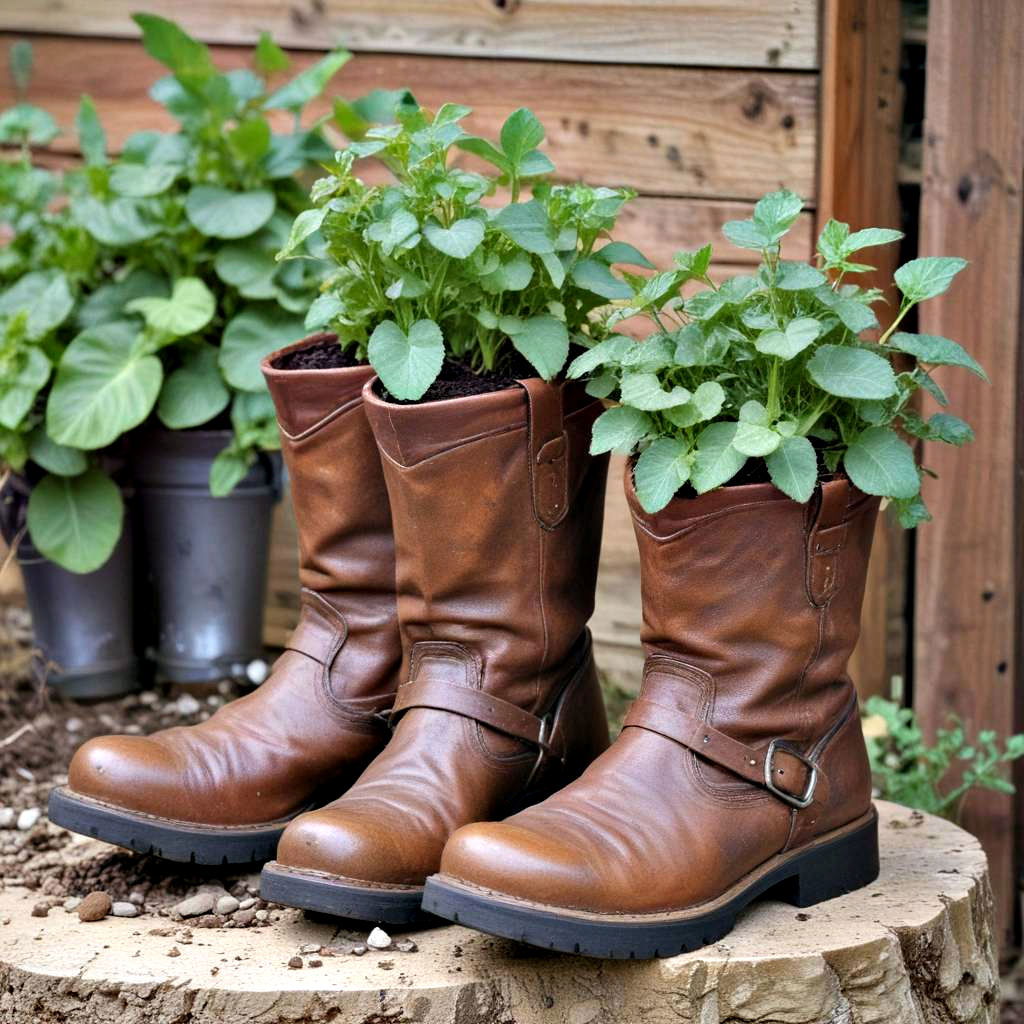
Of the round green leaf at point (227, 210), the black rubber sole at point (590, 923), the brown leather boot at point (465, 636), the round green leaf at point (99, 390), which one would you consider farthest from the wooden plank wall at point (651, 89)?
the black rubber sole at point (590, 923)

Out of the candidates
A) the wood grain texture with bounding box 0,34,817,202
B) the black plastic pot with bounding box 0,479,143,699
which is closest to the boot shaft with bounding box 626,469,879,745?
the wood grain texture with bounding box 0,34,817,202

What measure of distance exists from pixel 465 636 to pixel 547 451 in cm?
22

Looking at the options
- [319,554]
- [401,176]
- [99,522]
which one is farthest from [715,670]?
[99,522]

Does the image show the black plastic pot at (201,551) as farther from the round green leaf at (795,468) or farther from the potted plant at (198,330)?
the round green leaf at (795,468)

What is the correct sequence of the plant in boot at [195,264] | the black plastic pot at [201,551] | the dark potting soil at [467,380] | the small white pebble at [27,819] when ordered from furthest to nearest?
the black plastic pot at [201,551] → the plant in boot at [195,264] → the small white pebble at [27,819] → the dark potting soil at [467,380]

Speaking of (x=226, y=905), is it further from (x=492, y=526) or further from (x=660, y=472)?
(x=660, y=472)

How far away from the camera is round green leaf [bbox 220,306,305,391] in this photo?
8.00 ft

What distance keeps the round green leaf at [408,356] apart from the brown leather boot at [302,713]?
0.41ft

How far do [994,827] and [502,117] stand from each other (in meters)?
1.49

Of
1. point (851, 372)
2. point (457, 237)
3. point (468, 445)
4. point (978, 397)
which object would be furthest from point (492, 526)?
point (978, 397)

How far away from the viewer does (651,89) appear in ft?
8.00

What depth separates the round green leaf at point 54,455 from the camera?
2.43 meters

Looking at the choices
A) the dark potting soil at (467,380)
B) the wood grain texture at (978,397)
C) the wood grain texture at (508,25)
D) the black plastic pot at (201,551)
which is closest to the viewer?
the dark potting soil at (467,380)

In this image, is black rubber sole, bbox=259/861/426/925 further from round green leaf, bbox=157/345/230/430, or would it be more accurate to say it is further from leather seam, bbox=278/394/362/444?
round green leaf, bbox=157/345/230/430
